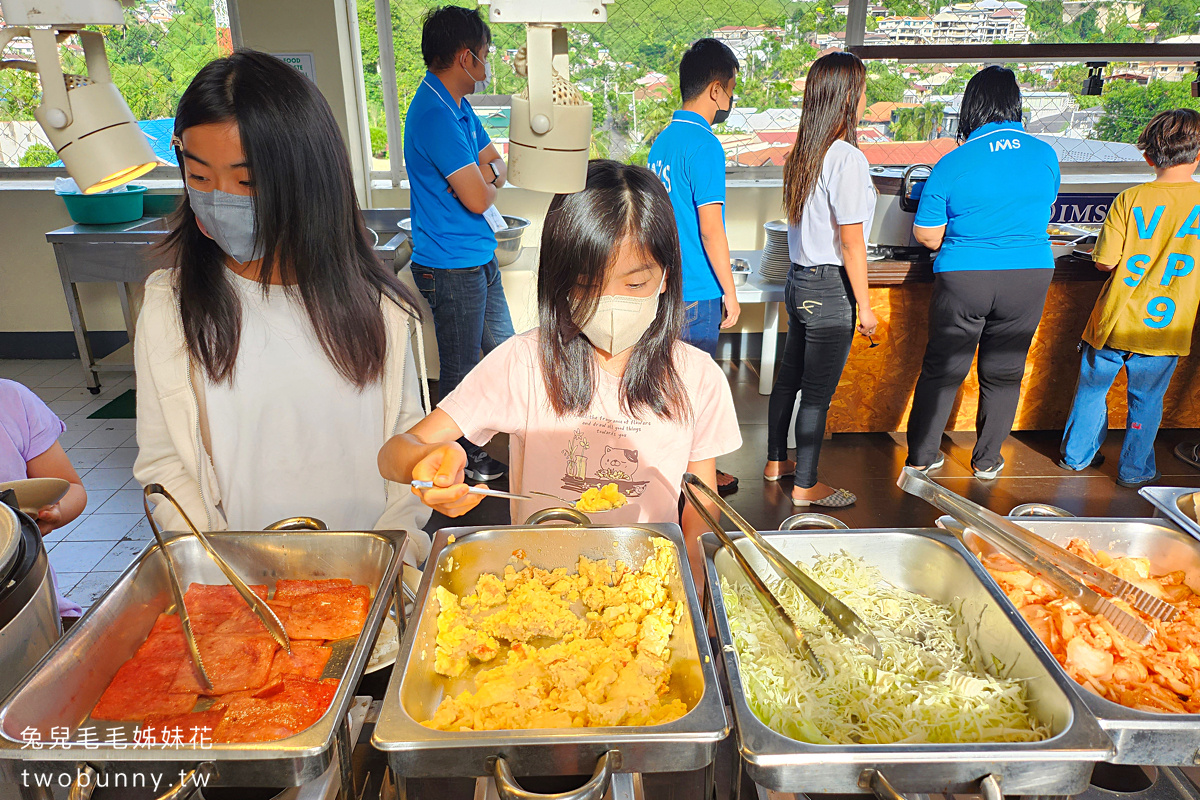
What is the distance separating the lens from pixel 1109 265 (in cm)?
314

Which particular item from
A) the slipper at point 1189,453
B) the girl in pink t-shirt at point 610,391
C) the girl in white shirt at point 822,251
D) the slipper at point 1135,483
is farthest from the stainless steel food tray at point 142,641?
the slipper at point 1189,453

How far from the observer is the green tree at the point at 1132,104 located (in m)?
5.06

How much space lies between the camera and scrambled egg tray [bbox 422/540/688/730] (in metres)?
0.93

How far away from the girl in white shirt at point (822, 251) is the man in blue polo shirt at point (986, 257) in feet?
1.17

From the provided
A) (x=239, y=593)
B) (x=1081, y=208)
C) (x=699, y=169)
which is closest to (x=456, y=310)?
(x=699, y=169)

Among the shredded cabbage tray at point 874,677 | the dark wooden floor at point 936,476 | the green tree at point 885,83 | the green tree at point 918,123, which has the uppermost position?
the green tree at point 885,83

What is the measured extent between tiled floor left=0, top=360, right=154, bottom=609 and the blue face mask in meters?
1.49

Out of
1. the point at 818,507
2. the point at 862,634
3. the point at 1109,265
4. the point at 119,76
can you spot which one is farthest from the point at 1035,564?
the point at 119,76

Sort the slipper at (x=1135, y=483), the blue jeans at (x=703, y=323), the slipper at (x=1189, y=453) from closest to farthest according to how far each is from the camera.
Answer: the blue jeans at (x=703, y=323) → the slipper at (x=1135, y=483) → the slipper at (x=1189, y=453)

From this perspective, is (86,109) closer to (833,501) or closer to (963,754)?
(963,754)

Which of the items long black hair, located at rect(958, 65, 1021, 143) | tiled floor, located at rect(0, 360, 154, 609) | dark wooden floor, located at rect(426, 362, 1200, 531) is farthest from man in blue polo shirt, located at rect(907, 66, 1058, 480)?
tiled floor, located at rect(0, 360, 154, 609)

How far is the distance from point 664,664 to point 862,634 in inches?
11.4

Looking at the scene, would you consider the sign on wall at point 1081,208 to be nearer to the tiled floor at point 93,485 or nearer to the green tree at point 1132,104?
the green tree at point 1132,104

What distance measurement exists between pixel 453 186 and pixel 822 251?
57.9 inches
